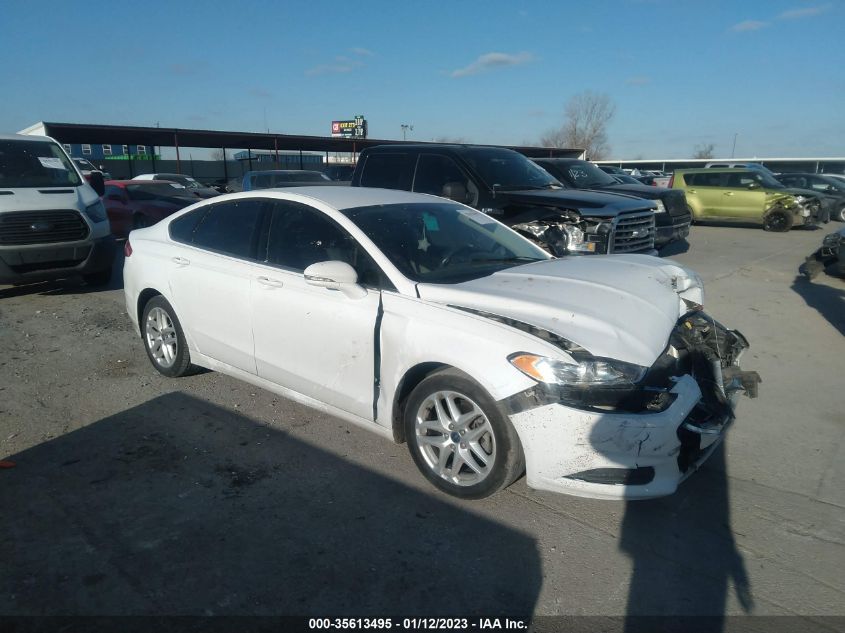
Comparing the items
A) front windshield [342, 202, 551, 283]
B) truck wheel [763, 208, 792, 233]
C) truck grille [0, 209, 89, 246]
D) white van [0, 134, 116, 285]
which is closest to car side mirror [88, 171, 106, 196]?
white van [0, 134, 116, 285]

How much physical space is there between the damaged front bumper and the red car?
12083 millimetres

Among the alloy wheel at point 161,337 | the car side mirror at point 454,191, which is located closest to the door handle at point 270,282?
the alloy wheel at point 161,337

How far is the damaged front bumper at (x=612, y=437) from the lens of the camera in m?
2.94

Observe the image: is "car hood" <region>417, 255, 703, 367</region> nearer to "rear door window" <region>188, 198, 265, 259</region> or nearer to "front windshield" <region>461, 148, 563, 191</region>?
"rear door window" <region>188, 198, 265, 259</region>

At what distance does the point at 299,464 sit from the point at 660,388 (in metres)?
2.19

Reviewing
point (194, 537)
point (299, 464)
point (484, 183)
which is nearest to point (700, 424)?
point (299, 464)

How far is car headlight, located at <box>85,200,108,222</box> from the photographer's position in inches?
336

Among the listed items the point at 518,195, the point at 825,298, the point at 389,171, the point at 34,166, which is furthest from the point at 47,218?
the point at 825,298

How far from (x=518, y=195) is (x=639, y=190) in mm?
4489

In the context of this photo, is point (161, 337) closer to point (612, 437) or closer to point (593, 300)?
point (593, 300)

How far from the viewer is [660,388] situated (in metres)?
3.15

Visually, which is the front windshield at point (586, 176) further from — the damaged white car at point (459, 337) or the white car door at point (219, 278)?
the white car door at point (219, 278)

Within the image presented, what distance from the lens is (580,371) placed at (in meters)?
2.97

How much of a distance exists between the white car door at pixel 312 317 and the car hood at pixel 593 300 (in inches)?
19.3
